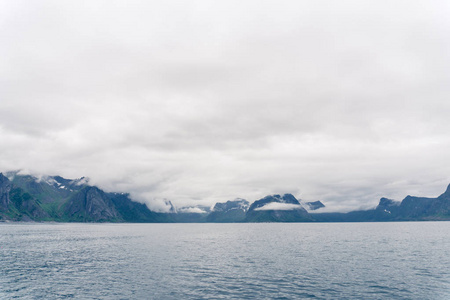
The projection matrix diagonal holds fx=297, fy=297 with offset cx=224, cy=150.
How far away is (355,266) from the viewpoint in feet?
263

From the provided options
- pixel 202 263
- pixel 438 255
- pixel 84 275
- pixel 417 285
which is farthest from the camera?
pixel 438 255

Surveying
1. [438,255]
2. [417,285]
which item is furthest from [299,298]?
[438,255]

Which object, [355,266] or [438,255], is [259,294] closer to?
[355,266]

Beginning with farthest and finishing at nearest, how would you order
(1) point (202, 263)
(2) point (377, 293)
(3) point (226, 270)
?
(1) point (202, 263), (3) point (226, 270), (2) point (377, 293)

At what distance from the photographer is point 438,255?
101625 mm

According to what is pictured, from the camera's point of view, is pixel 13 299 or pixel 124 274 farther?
pixel 124 274

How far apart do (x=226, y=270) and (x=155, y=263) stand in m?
24.2

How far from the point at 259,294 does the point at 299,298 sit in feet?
23.6

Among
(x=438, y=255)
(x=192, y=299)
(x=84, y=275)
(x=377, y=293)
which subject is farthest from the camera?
(x=438, y=255)

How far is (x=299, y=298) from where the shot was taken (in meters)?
51.2

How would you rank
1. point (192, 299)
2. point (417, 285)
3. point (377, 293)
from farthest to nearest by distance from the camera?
point (417, 285) < point (377, 293) < point (192, 299)

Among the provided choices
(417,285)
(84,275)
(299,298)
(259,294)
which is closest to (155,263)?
(84,275)

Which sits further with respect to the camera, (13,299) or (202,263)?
(202,263)

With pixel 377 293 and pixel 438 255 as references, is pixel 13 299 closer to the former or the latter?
pixel 377 293
